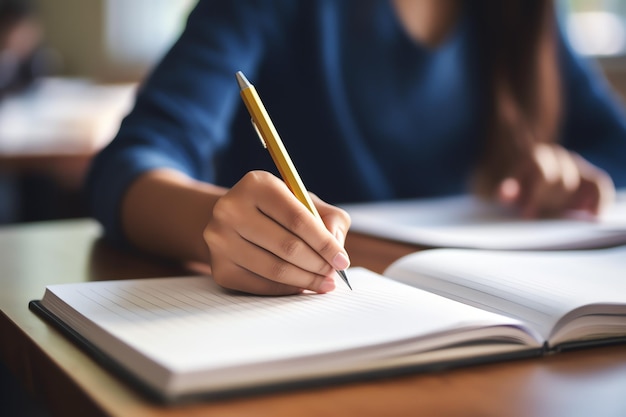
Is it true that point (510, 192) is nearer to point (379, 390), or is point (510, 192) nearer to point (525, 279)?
point (525, 279)

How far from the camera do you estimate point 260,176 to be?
593mm

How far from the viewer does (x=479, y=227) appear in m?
0.92

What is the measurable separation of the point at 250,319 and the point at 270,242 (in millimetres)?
77

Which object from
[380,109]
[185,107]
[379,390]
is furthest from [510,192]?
[379,390]

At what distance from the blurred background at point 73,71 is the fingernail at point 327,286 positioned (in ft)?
1.91

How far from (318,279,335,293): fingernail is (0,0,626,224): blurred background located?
1.91 feet

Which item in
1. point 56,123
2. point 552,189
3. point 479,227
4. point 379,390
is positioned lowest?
point 379,390

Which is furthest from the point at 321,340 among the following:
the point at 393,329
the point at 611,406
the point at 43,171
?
the point at 43,171

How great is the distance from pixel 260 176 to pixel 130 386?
0.71ft

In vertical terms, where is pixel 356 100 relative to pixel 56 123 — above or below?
below

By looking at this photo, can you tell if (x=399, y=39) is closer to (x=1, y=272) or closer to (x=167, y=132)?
(x=167, y=132)

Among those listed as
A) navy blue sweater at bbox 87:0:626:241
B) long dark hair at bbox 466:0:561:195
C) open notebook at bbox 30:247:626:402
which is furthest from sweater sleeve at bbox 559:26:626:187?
open notebook at bbox 30:247:626:402

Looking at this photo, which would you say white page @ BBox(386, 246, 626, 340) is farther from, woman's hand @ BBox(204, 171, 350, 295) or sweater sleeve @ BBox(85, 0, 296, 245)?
sweater sleeve @ BBox(85, 0, 296, 245)

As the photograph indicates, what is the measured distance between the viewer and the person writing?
958mm
